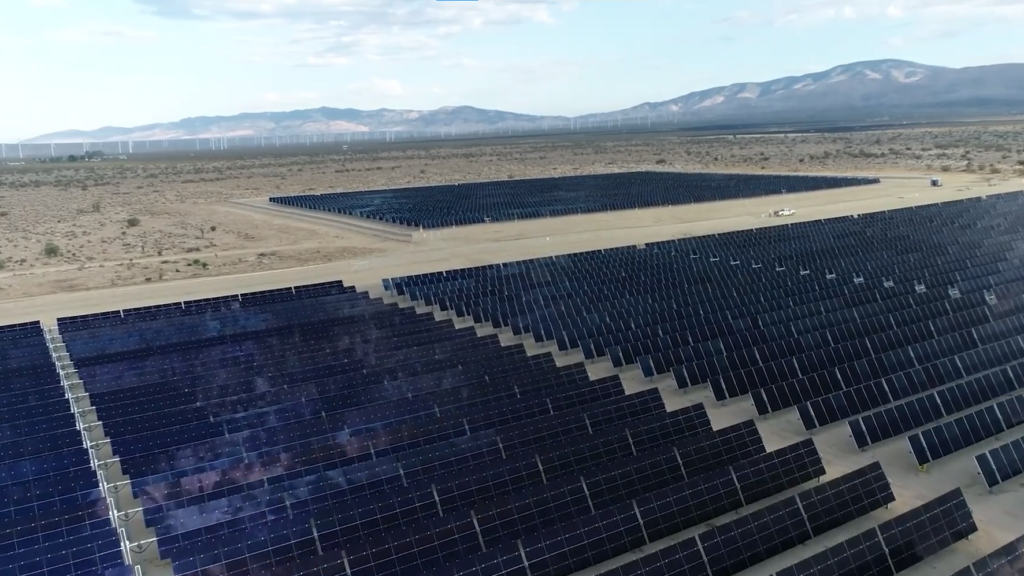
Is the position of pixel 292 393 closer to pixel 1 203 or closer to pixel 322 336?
pixel 322 336

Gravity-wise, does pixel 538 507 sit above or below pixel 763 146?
below

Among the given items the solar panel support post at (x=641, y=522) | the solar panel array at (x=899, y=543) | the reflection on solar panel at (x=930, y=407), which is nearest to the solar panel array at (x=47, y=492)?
the solar panel support post at (x=641, y=522)

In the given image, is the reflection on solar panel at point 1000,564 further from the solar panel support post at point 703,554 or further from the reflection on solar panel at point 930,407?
the reflection on solar panel at point 930,407

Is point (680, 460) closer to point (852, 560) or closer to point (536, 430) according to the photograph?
point (536, 430)

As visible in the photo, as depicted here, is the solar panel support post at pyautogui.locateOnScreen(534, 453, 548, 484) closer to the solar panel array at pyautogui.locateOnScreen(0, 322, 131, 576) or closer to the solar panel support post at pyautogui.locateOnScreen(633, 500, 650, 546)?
the solar panel support post at pyautogui.locateOnScreen(633, 500, 650, 546)

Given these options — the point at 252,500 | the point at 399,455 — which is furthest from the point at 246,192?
the point at 252,500

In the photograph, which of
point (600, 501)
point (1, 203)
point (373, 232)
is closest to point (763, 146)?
point (373, 232)

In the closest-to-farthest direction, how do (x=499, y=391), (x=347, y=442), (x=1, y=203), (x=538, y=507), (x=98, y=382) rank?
1. (x=538, y=507)
2. (x=347, y=442)
3. (x=499, y=391)
4. (x=98, y=382)
5. (x=1, y=203)

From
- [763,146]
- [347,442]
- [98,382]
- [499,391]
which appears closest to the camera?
[347,442]

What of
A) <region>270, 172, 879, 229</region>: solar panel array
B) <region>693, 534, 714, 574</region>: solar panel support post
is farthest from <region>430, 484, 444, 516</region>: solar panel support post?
<region>270, 172, 879, 229</region>: solar panel array
